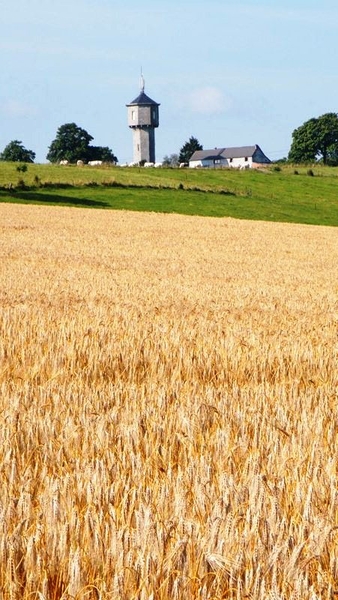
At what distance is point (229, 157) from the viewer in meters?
190

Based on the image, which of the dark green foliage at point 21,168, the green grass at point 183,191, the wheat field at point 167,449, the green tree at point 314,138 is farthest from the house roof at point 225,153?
the wheat field at point 167,449

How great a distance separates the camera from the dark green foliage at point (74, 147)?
176 m

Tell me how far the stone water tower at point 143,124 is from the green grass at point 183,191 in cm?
8343

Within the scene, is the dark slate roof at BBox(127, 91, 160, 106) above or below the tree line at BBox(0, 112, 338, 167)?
above

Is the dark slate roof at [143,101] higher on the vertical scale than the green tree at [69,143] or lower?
higher

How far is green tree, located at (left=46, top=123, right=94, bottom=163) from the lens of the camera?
574 feet

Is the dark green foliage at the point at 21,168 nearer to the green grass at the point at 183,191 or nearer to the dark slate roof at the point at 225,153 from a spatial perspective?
the green grass at the point at 183,191

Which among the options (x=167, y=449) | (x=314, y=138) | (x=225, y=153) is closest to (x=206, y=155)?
(x=225, y=153)

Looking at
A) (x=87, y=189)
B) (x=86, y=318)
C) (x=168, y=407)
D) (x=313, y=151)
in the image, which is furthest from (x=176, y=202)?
(x=313, y=151)

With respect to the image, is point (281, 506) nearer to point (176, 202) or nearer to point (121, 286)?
point (121, 286)

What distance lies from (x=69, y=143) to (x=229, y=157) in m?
34.6

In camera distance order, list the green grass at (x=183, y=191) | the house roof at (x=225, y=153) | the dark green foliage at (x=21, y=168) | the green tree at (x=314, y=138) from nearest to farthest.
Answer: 1. the green grass at (x=183, y=191)
2. the dark green foliage at (x=21, y=168)
3. the green tree at (x=314, y=138)
4. the house roof at (x=225, y=153)

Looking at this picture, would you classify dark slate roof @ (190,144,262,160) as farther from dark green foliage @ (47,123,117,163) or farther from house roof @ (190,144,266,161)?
dark green foliage @ (47,123,117,163)

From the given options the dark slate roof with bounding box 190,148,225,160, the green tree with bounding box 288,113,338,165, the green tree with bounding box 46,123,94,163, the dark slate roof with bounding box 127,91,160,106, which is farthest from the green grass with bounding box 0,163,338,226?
the dark slate roof with bounding box 127,91,160,106
